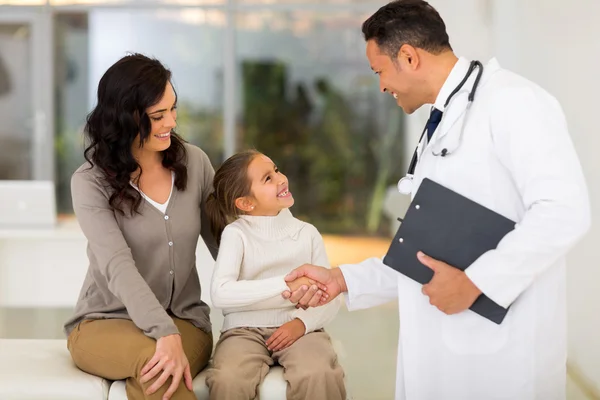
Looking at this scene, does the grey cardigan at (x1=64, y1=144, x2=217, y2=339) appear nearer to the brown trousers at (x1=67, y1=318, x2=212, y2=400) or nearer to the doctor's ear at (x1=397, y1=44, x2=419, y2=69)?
the brown trousers at (x1=67, y1=318, x2=212, y2=400)

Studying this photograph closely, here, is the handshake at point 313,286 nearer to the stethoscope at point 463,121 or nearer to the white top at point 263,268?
the white top at point 263,268

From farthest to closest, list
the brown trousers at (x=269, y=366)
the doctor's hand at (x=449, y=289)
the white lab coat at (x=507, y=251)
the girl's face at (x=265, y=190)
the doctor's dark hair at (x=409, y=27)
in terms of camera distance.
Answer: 1. the girl's face at (x=265, y=190)
2. the brown trousers at (x=269, y=366)
3. the doctor's dark hair at (x=409, y=27)
4. the doctor's hand at (x=449, y=289)
5. the white lab coat at (x=507, y=251)

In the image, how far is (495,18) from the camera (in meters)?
6.99

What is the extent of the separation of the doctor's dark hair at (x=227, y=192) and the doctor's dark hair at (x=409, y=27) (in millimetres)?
776

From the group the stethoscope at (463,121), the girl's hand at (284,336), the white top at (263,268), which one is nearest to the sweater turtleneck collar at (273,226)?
the white top at (263,268)

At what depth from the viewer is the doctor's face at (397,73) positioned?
7.43ft

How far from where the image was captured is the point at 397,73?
7.50ft

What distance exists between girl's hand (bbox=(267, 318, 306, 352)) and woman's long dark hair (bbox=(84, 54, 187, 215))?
0.60m

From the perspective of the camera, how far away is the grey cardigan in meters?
2.52

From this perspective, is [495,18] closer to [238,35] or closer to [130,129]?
[238,35]

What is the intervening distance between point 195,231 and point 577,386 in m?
2.49

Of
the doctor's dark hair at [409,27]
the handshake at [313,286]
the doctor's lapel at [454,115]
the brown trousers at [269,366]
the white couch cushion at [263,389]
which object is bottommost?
the white couch cushion at [263,389]

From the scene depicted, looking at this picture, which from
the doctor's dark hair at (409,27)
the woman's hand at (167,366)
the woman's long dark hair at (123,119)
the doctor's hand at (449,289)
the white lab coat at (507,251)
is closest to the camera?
the white lab coat at (507,251)

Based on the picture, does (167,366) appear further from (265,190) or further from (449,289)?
(449,289)
